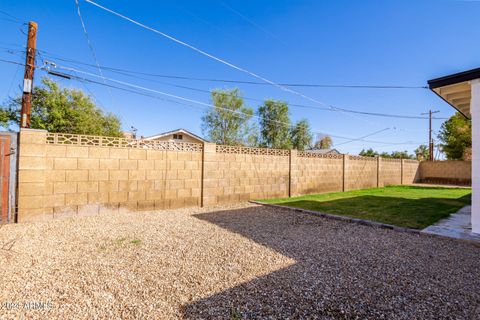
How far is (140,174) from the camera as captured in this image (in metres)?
6.16

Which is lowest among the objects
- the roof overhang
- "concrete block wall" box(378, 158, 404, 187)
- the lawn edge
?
the lawn edge

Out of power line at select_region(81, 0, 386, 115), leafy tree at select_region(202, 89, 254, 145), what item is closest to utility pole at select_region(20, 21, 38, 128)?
power line at select_region(81, 0, 386, 115)

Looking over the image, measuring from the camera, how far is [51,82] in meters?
15.2

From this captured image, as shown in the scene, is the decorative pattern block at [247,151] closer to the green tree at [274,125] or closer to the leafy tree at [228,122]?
the leafy tree at [228,122]

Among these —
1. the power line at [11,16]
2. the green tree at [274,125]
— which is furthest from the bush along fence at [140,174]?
the green tree at [274,125]

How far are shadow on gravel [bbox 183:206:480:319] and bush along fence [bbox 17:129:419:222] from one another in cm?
325

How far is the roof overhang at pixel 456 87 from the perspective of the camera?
4.36 metres

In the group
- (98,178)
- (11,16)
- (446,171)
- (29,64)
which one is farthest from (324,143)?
(11,16)

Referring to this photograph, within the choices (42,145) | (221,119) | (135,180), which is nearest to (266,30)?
(135,180)

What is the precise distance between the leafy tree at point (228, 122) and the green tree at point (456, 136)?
1911cm

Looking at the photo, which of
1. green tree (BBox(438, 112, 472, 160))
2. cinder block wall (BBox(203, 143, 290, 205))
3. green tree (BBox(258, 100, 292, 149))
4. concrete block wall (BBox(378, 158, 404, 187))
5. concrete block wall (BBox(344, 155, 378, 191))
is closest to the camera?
cinder block wall (BBox(203, 143, 290, 205))

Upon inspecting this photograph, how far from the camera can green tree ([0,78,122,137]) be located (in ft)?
48.4

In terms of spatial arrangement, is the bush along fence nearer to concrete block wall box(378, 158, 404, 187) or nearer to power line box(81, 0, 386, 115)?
power line box(81, 0, 386, 115)

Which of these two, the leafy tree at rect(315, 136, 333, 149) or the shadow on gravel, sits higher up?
the leafy tree at rect(315, 136, 333, 149)
